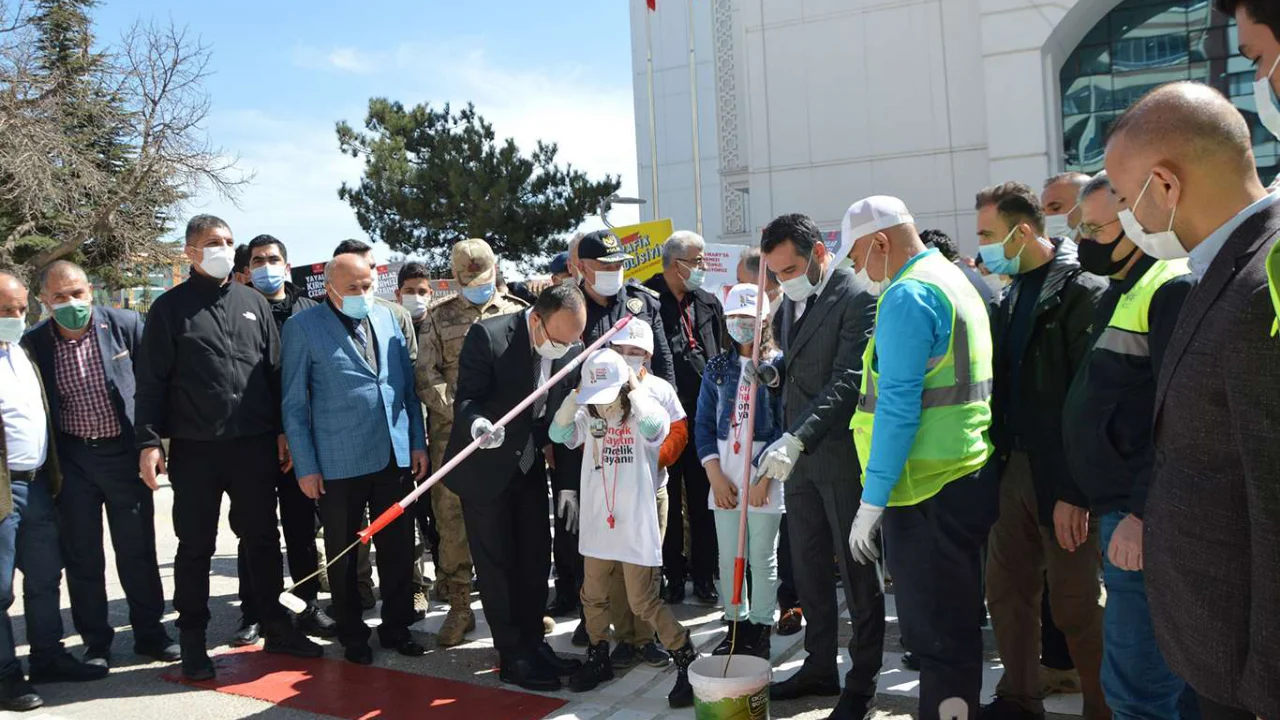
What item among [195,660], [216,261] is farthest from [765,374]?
[195,660]

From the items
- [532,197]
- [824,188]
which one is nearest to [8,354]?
[824,188]

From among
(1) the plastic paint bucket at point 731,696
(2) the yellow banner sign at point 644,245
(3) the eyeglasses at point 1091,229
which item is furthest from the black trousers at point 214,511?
(2) the yellow banner sign at point 644,245

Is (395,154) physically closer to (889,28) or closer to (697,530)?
(889,28)

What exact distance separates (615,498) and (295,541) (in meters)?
2.48

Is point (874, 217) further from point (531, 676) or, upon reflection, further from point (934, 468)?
point (531, 676)

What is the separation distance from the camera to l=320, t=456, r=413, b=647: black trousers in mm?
5289

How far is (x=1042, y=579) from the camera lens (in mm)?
4047

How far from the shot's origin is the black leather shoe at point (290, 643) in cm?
546

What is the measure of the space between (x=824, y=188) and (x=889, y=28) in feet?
11.3

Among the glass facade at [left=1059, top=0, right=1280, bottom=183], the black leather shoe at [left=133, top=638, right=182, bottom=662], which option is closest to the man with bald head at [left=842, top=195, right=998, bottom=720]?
the black leather shoe at [left=133, top=638, right=182, bottom=662]

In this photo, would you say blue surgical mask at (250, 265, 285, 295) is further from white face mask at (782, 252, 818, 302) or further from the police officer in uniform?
white face mask at (782, 252, 818, 302)

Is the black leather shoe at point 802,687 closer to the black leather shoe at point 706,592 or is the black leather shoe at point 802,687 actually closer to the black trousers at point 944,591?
the black trousers at point 944,591

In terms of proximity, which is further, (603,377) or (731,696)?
(603,377)

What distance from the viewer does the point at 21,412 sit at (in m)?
5.02
